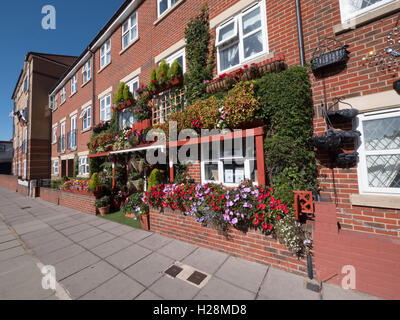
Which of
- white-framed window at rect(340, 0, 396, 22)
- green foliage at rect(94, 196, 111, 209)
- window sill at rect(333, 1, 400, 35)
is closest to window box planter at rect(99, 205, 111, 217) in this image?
green foliage at rect(94, 196, 111, 209)

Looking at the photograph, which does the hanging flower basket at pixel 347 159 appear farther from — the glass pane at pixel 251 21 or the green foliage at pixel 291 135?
the glass pane at pixel 251 21

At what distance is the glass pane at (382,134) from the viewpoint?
296 cm

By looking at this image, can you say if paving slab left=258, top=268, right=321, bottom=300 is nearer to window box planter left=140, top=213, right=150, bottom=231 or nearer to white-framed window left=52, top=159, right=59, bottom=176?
window box planter left=140, top=213, right=150, bottom=231

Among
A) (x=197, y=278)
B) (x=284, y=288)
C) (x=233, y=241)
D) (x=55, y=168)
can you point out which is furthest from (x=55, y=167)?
(x=284, y=288)

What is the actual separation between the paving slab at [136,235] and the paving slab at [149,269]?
1065 millimetres

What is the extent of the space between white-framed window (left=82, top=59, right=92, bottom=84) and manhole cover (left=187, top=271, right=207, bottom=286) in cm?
1386

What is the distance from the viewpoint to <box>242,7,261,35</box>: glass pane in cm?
469

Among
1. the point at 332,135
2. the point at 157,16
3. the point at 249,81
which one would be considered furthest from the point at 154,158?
the point at 157,16

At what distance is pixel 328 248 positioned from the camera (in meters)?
2.65

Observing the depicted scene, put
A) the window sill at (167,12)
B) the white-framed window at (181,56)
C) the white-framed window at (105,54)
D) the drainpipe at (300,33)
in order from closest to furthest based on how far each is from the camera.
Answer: the drainpipe at (300,33), the white-framed window at (181,56), the window sill at (167,12), the white-framed window at (105,54)

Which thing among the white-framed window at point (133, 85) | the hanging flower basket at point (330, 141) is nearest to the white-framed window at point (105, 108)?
the white-framed window at point (133, 85)
